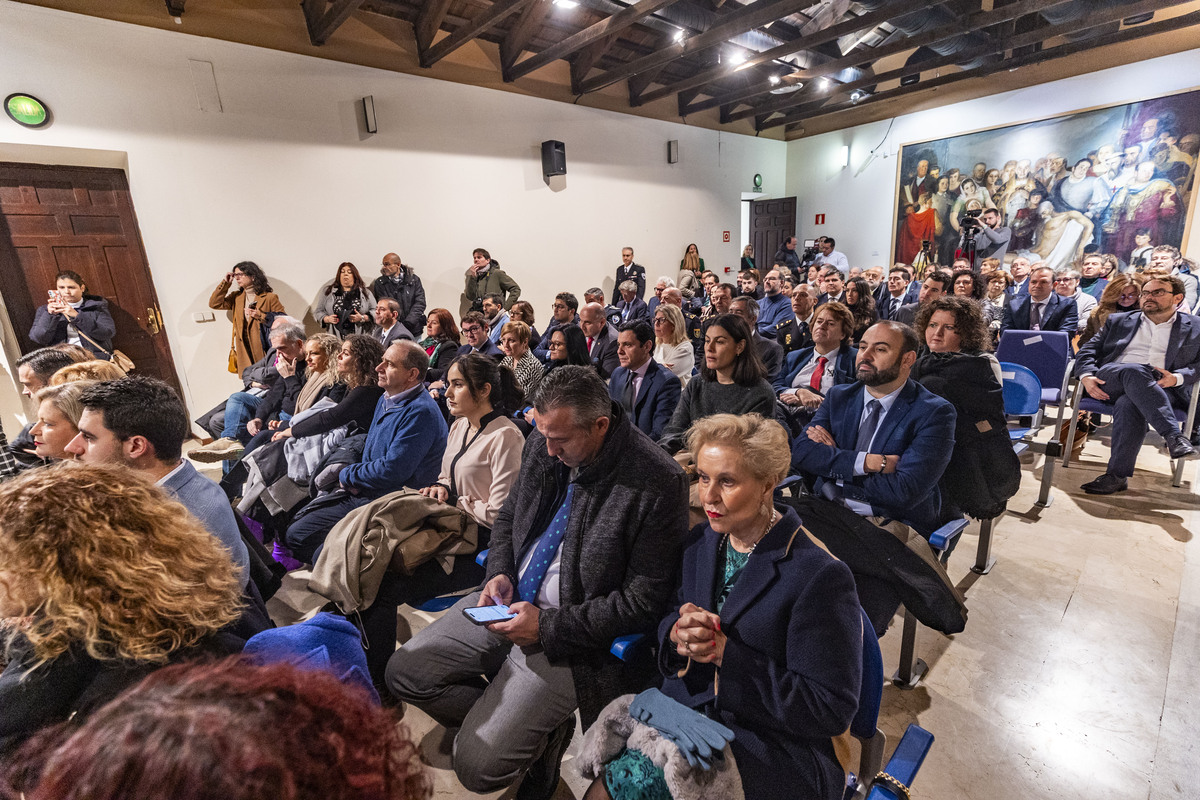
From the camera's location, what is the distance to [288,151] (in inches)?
227

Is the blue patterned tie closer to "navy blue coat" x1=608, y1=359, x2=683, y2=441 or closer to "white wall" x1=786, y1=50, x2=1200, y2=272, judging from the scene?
"navy blue coat" x1=608, y1=359, x2=683, y2=441

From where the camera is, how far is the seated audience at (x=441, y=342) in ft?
14.5

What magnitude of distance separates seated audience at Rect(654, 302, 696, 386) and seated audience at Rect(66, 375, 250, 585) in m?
3.01

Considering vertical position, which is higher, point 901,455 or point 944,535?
point 901,455

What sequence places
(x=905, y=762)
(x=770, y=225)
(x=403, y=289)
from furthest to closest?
(x=770, y=225), (x=403, y=289), (x=905, y=762)

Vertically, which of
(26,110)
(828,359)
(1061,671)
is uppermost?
(26,110)

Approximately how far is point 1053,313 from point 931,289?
3.25ft

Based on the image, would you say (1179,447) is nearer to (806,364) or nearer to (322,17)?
(806,364)

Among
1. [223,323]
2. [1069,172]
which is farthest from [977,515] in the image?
[1069,172]

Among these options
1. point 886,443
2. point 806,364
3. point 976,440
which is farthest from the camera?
point 806,364

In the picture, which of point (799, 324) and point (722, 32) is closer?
point (799, 324)

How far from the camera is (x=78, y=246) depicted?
4996 mm

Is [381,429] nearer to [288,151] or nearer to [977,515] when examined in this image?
[977,515]

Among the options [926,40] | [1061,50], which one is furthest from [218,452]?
[1061,50]
